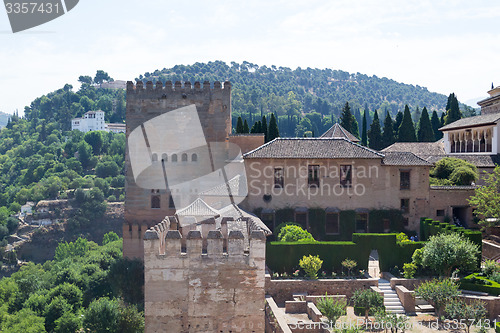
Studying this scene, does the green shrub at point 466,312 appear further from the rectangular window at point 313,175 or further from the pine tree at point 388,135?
the pine tree at point 388,135

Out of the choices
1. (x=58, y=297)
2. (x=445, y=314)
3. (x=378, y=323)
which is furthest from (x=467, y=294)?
(x=58, y=297)

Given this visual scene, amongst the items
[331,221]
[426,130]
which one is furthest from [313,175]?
[426,130]

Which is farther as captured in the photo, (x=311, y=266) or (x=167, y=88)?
(x=167, y=88)

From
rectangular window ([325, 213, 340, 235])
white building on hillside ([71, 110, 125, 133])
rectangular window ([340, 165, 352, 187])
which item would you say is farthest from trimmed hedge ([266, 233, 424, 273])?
white building on hillside ([71, 110, 125, 133])

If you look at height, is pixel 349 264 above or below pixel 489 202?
below

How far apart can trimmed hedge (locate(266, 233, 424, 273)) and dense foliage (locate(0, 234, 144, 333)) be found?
34.3ft

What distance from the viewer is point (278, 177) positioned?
30453 millimetres

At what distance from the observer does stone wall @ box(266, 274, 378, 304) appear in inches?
914

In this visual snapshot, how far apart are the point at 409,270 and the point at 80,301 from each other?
949 inches

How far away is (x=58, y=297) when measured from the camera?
36.7 m

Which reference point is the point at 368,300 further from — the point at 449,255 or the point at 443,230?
the point at 443,230

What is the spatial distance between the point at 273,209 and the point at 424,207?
9192mm

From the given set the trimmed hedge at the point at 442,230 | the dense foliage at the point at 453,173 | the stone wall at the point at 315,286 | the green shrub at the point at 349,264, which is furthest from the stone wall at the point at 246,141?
the stone wall at the point at 315,286

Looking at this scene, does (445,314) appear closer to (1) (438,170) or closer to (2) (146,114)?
(1) (438,170)
